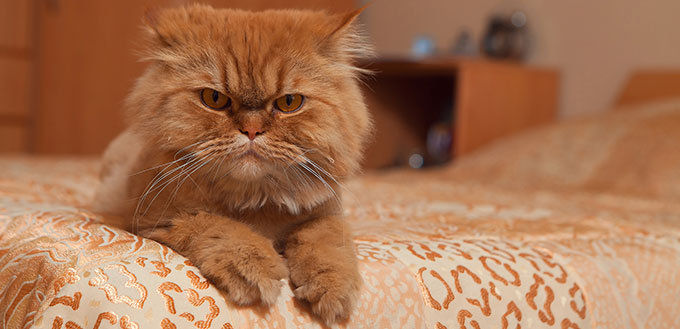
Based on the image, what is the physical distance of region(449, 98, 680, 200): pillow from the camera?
224 cm

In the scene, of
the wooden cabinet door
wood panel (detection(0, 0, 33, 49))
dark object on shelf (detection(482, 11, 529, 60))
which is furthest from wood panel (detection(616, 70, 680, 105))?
wood panel (detection(0, 0, 33, 49))

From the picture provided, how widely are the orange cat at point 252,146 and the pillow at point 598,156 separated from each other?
5.25 ft

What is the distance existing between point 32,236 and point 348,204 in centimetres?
85

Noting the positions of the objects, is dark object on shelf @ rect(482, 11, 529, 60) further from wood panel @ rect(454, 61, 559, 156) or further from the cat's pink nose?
the cat's pink nose

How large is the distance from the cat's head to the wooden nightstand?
74.9 inches

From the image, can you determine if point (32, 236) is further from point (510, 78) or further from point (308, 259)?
point (510, 78)

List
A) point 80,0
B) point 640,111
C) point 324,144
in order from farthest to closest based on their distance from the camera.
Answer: point 80,0, point 640,111, point 324,144

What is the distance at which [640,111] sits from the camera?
2531 mm

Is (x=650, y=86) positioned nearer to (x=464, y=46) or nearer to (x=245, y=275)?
(x=464, y=46)

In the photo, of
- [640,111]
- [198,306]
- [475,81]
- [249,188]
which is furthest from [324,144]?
[475,81]

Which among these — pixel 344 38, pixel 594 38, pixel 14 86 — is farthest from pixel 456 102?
pixel 14 86

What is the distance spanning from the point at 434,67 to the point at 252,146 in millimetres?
2510

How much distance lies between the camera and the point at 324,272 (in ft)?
2.80

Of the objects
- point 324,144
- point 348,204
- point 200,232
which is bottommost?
point 348,204
